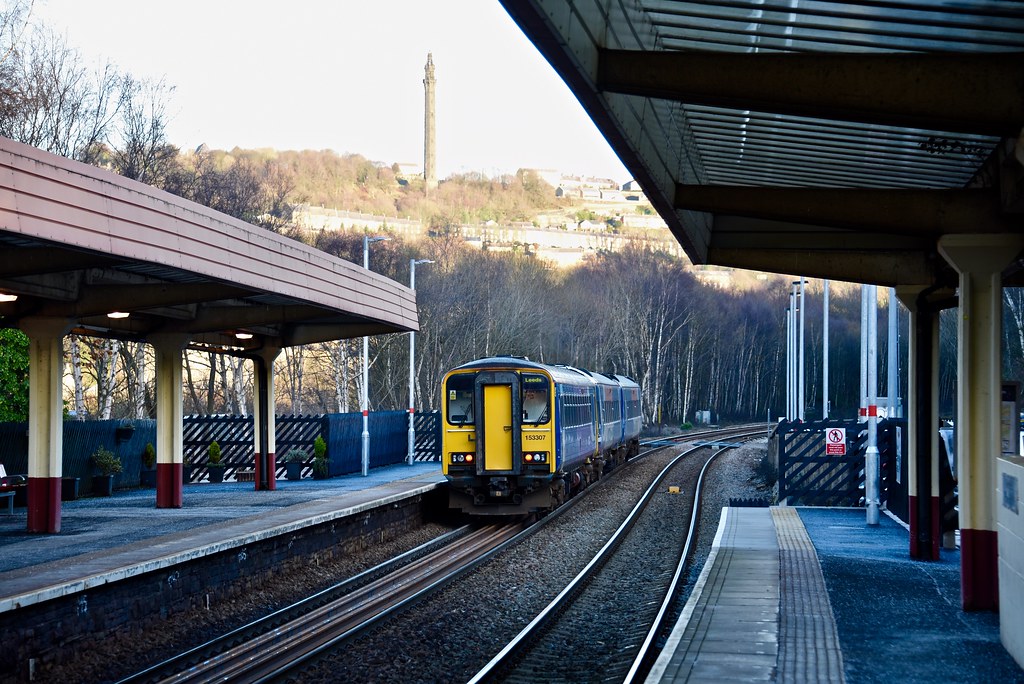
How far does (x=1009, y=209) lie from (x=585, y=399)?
13659 millimetres

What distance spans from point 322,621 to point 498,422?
796 centimetres

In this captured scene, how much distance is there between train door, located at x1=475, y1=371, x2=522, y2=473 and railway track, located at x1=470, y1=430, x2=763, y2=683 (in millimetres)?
2384

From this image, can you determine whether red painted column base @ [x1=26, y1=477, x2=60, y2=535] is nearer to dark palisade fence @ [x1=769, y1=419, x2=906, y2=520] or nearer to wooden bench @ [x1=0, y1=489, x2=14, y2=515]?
wooden bench @ [x1=0, y1=489, x2=14, y2=515]

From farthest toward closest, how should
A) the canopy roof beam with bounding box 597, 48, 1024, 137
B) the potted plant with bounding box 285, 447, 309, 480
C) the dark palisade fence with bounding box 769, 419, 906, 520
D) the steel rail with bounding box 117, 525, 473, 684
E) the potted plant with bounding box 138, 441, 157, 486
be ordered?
1. the potted plant with bounding box 285, 447, 309, 480
2. the potted plant with bounding box 138, 441, 157, 486
3. the dark palisade fence with bounding box 769, 419, 906, 520
4. the steel rail with bounding box 117, 525, 473, 684
5. the canopy roof beam with bounding box 597, 48, 1024, 137

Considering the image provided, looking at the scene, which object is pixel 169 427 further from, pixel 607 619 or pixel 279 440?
pixel 279 440

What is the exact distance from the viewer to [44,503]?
14328 millimetres

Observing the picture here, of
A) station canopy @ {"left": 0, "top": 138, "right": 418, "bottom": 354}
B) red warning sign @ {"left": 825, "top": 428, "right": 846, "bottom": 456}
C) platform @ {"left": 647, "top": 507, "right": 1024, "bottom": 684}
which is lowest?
platform @ {"left": 647, "top": 507, "right": 1024, "bottom": 684}

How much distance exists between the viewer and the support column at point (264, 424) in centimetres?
2200

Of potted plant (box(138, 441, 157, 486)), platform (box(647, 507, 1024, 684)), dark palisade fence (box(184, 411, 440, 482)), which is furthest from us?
dark palisade fence (box(184, 411, 440, 482))

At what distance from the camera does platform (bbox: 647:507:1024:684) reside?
8.15 m

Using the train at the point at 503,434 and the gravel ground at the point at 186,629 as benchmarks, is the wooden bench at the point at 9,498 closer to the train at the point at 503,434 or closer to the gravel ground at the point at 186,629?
the gravel ground at the point at 186,629

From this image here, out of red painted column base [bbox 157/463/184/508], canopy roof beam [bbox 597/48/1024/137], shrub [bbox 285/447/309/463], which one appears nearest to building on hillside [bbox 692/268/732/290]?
shrub [bbox 285/447/309/463]

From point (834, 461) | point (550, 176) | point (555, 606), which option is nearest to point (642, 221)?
point (550, 176)

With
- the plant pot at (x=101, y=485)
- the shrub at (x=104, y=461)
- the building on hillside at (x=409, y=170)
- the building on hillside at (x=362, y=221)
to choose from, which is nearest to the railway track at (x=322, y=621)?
the plant pot at (x=101, y=485)
